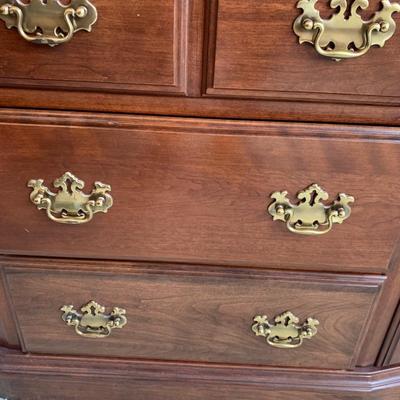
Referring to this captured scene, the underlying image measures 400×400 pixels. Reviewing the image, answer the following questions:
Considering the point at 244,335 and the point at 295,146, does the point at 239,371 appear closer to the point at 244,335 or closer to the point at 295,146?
the point at 244,335

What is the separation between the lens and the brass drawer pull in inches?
32.4

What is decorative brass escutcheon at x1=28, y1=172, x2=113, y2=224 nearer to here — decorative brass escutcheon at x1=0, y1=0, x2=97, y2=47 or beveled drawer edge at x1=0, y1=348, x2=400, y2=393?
decorative brass escutcheon at x1=0, y1=0, x2=97, y2=47

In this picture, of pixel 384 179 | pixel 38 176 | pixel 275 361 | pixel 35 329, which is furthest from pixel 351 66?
pixel 35 329

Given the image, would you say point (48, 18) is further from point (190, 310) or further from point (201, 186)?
point (190, 310)

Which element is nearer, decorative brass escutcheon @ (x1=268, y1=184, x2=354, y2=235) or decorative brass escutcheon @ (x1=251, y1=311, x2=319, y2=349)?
decorative brass escutcheon @ (x1=268, y1=184, x2=354, y2=235)

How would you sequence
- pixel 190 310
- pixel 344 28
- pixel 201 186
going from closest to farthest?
pixel 344 28
pixel 201 186
pixel 190 310

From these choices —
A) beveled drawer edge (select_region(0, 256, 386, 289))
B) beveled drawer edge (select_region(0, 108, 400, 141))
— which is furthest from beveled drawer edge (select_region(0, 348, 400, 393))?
beveled drawer edge (select_region(0, 108, 400, 141))

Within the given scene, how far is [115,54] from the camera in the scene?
57 cm

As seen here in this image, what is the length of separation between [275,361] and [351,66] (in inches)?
21.2

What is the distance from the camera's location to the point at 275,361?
0.89 metres

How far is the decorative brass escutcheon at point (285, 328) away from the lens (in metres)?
0.82

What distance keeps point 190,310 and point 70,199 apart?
10.9 inches

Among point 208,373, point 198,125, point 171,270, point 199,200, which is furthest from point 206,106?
point 208,373

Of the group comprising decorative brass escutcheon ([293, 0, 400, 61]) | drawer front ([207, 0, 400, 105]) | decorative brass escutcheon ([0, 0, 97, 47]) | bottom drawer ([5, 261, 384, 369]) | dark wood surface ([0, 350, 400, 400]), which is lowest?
dark wood surface ([0, 350, 400, 400])
